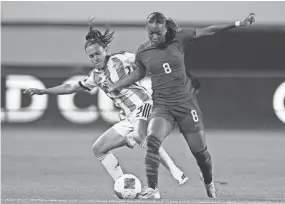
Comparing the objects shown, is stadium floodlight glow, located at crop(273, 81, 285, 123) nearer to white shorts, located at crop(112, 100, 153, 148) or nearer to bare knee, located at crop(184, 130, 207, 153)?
white shorts, located at crop(112, 100, 153, 148)

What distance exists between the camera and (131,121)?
865 cm

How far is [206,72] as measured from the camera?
17141 mm

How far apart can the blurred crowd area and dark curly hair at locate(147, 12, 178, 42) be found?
8442 mm

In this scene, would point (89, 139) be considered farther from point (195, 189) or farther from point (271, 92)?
point (195, 189)

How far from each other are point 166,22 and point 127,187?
65.6 inches

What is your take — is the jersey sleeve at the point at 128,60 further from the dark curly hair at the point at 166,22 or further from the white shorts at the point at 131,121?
the dark curly hair at the point at 166,22

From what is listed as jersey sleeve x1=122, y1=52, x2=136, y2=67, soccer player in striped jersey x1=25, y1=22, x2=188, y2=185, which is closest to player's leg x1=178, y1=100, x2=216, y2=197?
soccer player in striped jersey x1=25, y1=22, x2=188, y2=185

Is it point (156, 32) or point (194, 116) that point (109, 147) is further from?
point (156, 32)

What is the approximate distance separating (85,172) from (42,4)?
7.49m

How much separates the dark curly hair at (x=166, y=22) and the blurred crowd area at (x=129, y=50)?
8.44 metres

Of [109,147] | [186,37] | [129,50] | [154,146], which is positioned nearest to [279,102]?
[129,50]

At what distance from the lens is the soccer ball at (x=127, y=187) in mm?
7891

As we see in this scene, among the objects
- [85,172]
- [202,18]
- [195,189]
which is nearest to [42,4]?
[202,18]

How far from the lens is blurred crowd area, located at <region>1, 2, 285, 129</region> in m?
16.5
